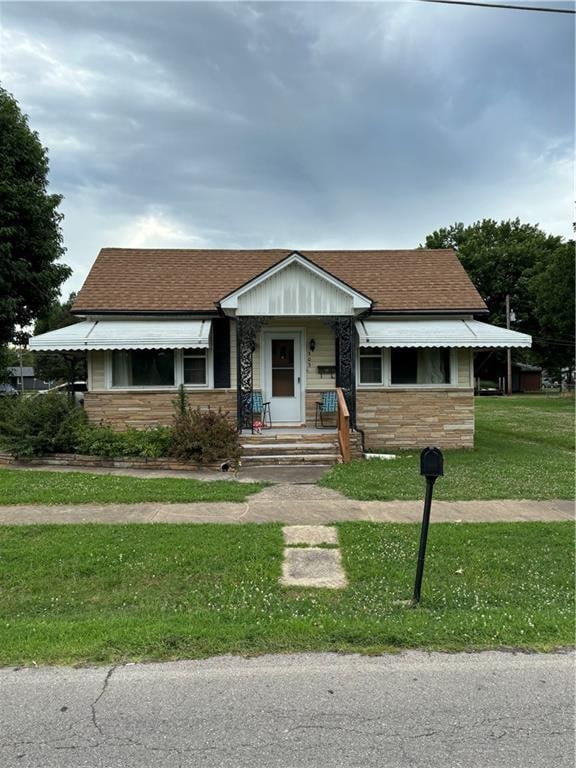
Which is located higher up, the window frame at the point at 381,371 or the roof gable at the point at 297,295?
the roof gable at the point at 297,295

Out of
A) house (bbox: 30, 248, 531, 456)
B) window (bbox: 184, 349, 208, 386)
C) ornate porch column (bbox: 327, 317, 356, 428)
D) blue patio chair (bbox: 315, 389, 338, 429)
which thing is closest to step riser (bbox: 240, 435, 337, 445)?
house (bbox: 30, 248, 531, 456)

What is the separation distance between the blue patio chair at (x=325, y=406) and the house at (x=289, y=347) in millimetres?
246

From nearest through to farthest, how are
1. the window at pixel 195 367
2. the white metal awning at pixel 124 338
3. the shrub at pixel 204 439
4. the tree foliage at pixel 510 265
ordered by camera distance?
the shrub at pixel 204 439 → the white metal awning at pixel 124 338 → the window at pixel 195 367 → the tree foliage at pixel 510 265

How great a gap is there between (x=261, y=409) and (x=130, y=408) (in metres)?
3.20

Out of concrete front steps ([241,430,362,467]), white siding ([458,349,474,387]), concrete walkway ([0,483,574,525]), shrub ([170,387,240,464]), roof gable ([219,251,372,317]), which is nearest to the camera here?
concrete walkway ([0,483,574,525])

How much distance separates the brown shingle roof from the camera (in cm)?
1324

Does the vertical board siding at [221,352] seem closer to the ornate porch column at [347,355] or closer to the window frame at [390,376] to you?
the ornate porch column at [347,355]

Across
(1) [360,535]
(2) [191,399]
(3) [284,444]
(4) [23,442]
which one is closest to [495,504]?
(1) [360,535]

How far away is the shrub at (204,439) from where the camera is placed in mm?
10133

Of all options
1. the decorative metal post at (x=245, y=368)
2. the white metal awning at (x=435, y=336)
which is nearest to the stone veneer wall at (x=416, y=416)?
the white metal awning at (x=435, y=336)

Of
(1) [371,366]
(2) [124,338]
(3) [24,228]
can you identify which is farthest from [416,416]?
(3) [24,228]

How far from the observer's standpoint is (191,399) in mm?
12750

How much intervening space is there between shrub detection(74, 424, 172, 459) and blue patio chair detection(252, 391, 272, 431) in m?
2.57

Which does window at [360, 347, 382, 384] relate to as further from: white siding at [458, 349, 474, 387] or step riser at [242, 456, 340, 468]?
step riser at [242, 456, 340, 468]
